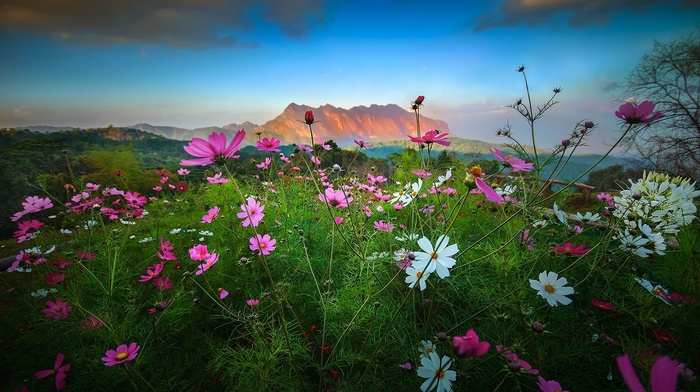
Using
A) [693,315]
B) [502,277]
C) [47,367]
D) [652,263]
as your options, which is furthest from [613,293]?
[47,367]

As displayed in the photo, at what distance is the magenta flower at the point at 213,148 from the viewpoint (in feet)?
2.37

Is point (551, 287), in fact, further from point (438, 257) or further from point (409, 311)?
point (409, 311)

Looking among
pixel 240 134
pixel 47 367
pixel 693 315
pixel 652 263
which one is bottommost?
pixel 47 367

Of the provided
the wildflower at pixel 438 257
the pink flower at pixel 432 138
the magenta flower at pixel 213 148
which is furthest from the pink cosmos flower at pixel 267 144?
the wildflower at pixel 438 257

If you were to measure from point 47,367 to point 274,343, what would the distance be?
1.12 m

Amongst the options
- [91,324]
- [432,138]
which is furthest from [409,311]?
[91,324]

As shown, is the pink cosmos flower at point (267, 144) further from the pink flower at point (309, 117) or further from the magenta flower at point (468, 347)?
the magenta flower at point (468, 347)

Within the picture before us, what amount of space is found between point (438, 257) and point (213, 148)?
2.37 ft

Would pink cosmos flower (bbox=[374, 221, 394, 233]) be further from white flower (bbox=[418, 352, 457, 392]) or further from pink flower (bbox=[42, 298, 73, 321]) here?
pink flower (bbox=[42, 298, 73, 321])

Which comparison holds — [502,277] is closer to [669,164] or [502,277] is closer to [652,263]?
[652,263]

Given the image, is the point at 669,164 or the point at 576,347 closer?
the point at 576,347

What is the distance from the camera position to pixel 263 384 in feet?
2.95

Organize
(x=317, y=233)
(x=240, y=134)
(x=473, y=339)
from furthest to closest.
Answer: (x=317, y=233) → (x=240, y=134) → (x=473, y=339)

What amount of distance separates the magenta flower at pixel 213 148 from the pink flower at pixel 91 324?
955mm
